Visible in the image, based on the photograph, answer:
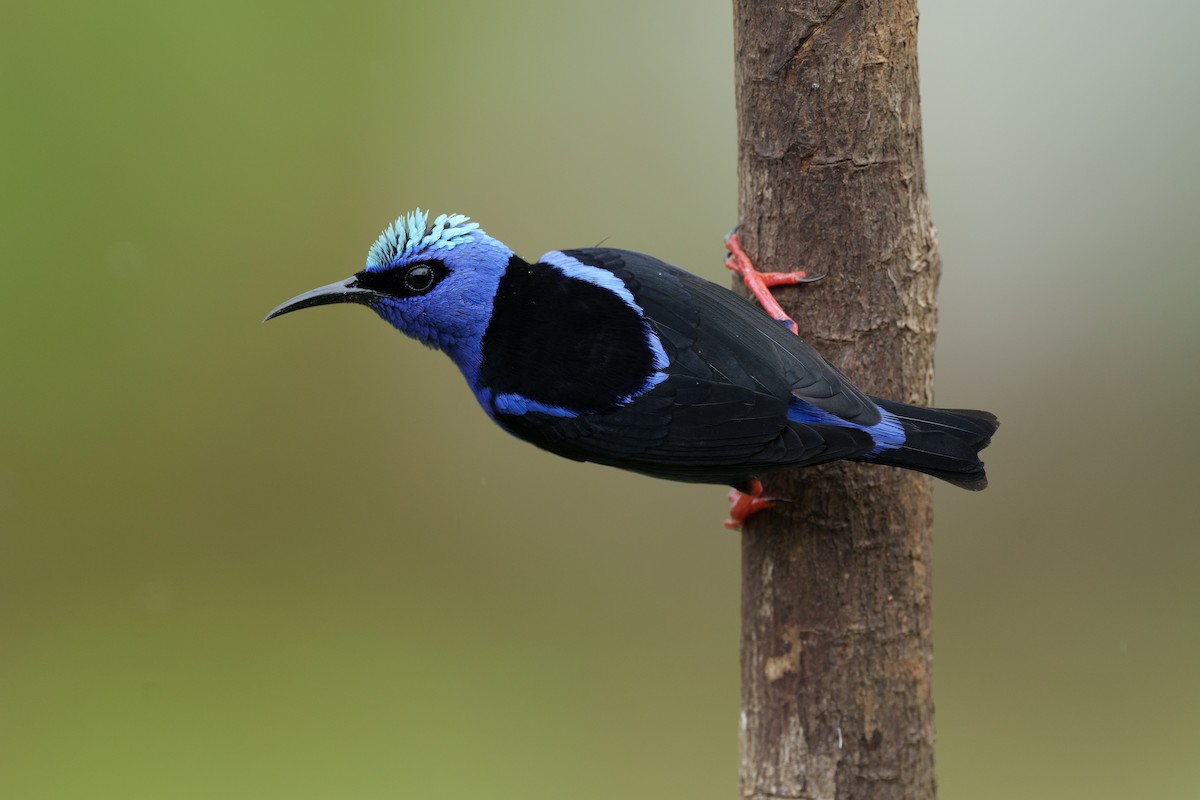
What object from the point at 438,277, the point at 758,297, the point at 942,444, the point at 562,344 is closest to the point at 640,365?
the point at 562,344

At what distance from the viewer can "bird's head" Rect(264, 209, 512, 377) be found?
8.49 ft

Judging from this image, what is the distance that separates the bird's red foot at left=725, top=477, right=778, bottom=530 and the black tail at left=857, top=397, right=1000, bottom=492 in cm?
31

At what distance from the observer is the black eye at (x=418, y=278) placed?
2598 mm

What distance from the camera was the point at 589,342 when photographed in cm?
251

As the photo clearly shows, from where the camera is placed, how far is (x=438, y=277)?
103 inches

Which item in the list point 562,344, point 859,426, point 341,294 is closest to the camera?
point 859,426

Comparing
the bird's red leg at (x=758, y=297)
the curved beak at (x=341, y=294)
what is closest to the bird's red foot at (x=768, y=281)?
the bird's red leg at (x=758, y=297)

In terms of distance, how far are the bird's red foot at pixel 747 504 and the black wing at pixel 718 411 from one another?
0.09 m

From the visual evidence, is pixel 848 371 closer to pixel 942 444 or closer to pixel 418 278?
pixel 942 444

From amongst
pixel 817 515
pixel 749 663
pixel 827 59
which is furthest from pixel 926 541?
pixel 827 59

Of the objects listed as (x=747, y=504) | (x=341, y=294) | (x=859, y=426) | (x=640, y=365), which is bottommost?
(x=747, y=504)

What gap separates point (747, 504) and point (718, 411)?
41 cm

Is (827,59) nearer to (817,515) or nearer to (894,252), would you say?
(894,252)

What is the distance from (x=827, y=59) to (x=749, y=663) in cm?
145
